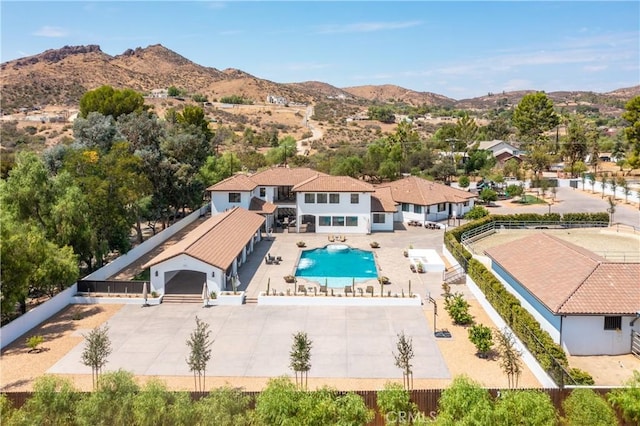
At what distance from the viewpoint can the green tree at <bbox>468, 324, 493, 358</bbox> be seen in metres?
21.9

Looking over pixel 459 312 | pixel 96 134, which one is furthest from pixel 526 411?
pixel 96 134

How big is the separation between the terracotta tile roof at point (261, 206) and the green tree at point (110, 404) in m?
32.0

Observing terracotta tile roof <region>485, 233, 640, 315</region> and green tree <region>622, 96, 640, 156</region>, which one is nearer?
terracotta tile roof <region>485, 233, 640, 315</region>

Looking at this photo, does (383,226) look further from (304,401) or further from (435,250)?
(304,401)

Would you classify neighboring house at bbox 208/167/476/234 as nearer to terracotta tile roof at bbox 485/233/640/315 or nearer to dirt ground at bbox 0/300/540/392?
terracotta tile roof at bbox 485/233/640/315

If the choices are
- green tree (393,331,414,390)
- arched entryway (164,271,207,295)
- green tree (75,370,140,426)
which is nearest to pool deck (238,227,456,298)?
arched entryway (164,271,207,295)

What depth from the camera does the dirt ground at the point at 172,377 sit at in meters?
19.8

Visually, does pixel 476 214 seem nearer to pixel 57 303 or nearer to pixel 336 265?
pixel 336 265

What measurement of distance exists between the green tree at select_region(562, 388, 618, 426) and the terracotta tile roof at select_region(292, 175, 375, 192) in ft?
103

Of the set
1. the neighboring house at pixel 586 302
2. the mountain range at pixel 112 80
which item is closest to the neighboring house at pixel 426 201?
the neighboring house at pixel 586 302

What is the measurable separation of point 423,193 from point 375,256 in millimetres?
15045

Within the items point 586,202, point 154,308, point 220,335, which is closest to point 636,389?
point 220,335

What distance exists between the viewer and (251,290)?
31.3 metres

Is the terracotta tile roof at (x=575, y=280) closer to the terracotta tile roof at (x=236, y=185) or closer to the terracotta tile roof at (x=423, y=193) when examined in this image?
the terracotta tile roof at (x=423, y=193)
